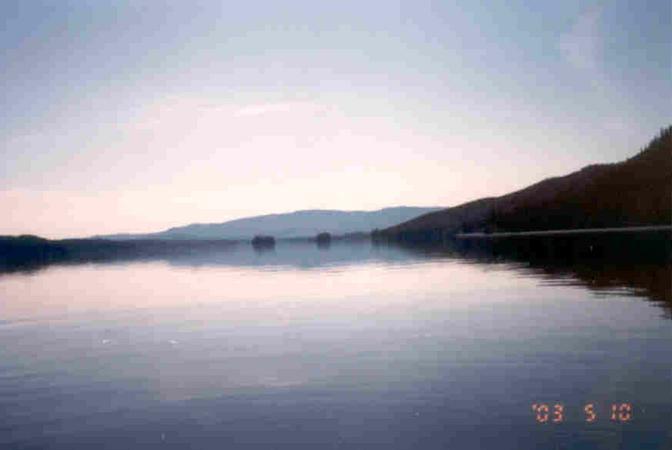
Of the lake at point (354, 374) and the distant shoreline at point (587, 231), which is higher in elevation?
the distant shoreline at point (587, 231)

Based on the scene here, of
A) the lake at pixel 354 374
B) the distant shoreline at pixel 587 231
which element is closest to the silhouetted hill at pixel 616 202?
the distant shoreline at pixel 587 231

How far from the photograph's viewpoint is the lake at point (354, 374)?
1246cm

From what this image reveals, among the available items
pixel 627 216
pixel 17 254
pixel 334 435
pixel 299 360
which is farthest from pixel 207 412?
pixel 17 254

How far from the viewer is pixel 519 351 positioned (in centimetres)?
1888
